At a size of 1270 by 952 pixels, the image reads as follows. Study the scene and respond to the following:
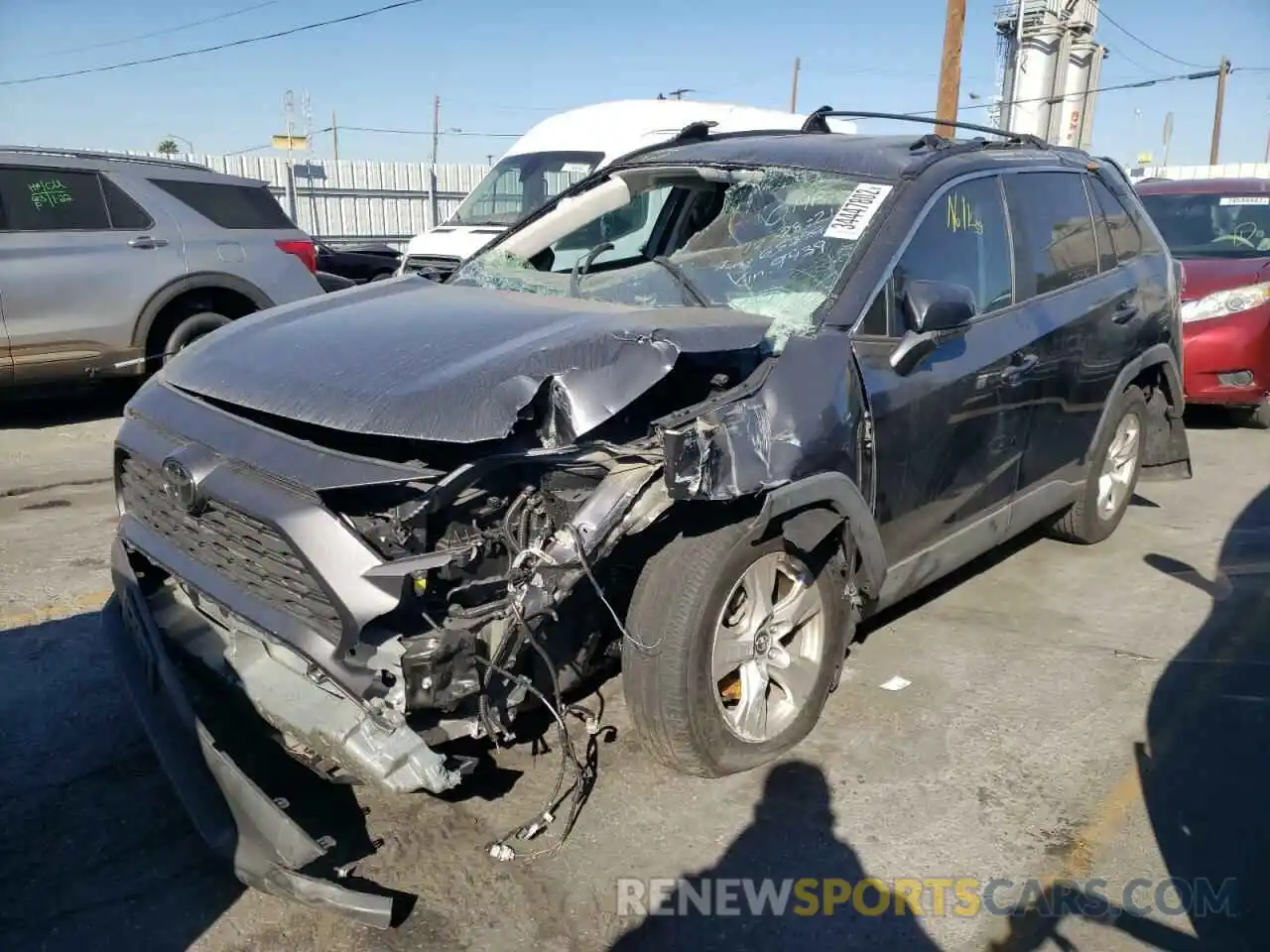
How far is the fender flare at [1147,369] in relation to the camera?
4832 millimetres

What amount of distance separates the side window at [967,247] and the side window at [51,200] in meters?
6.54

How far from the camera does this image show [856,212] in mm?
3676

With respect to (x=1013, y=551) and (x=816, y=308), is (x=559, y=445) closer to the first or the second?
(x=816, y=308)

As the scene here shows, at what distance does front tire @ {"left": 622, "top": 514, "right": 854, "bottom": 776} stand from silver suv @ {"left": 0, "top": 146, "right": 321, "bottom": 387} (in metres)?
6.26

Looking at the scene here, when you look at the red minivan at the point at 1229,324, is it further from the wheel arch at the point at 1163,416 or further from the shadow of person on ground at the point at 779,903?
the shadow of person on ground at the point at 779,903

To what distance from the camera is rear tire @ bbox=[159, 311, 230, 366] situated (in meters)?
7.99

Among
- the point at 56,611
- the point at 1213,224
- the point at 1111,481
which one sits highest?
the point at 1213,224

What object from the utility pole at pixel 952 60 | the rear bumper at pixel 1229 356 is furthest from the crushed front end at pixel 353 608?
the utility pole at pixel 952 60

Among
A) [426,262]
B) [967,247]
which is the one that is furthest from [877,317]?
[426,262]

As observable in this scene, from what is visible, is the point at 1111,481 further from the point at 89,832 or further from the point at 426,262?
the point at 426,262

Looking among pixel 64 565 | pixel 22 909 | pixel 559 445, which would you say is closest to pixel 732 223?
pixel 559 445

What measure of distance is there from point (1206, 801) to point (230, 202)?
8088 mm

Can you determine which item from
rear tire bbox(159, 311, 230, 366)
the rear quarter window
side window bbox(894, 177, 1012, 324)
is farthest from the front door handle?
the rear quarter window

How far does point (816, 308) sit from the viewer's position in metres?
3.44
